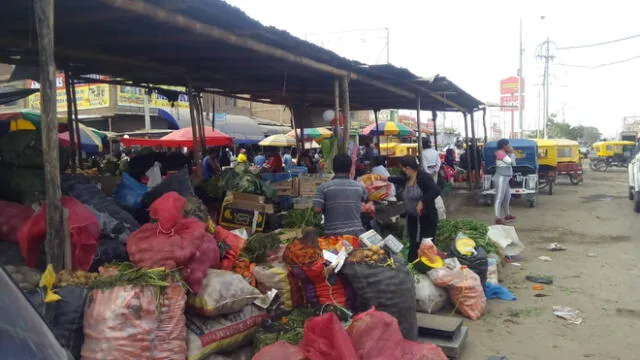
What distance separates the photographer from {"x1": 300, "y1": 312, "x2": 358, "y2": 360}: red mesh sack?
3184 mm

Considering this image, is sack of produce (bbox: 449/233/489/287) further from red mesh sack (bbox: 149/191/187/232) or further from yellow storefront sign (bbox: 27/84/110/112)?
yellow storefront sign (bbox: 27/84/110/112)

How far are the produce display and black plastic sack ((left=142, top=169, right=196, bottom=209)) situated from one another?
3758 millimetres

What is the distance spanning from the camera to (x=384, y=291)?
14.6ft

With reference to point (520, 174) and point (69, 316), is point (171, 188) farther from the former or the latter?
point (520, 174)

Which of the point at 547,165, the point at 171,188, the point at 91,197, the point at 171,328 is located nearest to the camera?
the point at 171,328

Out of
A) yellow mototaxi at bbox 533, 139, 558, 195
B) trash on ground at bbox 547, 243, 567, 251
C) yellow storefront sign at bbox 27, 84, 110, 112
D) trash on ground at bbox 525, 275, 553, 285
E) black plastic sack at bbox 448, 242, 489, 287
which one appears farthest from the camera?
yellow storefront sign at bbox 27, 84, 110, 112

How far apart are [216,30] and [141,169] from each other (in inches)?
130

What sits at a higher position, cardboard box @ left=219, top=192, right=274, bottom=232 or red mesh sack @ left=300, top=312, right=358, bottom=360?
cardboard box @ left=219, top=192, right=274, bottom=232

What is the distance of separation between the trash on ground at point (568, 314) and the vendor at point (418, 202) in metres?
1.71

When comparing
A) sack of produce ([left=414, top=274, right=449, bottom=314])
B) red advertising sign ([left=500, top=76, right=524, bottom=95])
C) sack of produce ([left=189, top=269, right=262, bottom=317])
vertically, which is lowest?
sack of produce ([left=414, top=274, right=449, bottom=314])

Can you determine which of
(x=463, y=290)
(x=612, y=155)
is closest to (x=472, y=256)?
(x=463, y=290)

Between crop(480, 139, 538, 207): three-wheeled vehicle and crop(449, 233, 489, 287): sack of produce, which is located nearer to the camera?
crop(449, 233, 489, 287): sack of produce

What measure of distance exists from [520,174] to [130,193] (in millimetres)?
10658

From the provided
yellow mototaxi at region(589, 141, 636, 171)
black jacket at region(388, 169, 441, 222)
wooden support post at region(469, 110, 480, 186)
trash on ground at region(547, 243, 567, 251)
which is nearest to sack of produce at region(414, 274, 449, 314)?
black jacket at region(388, 169, 441, 222)
